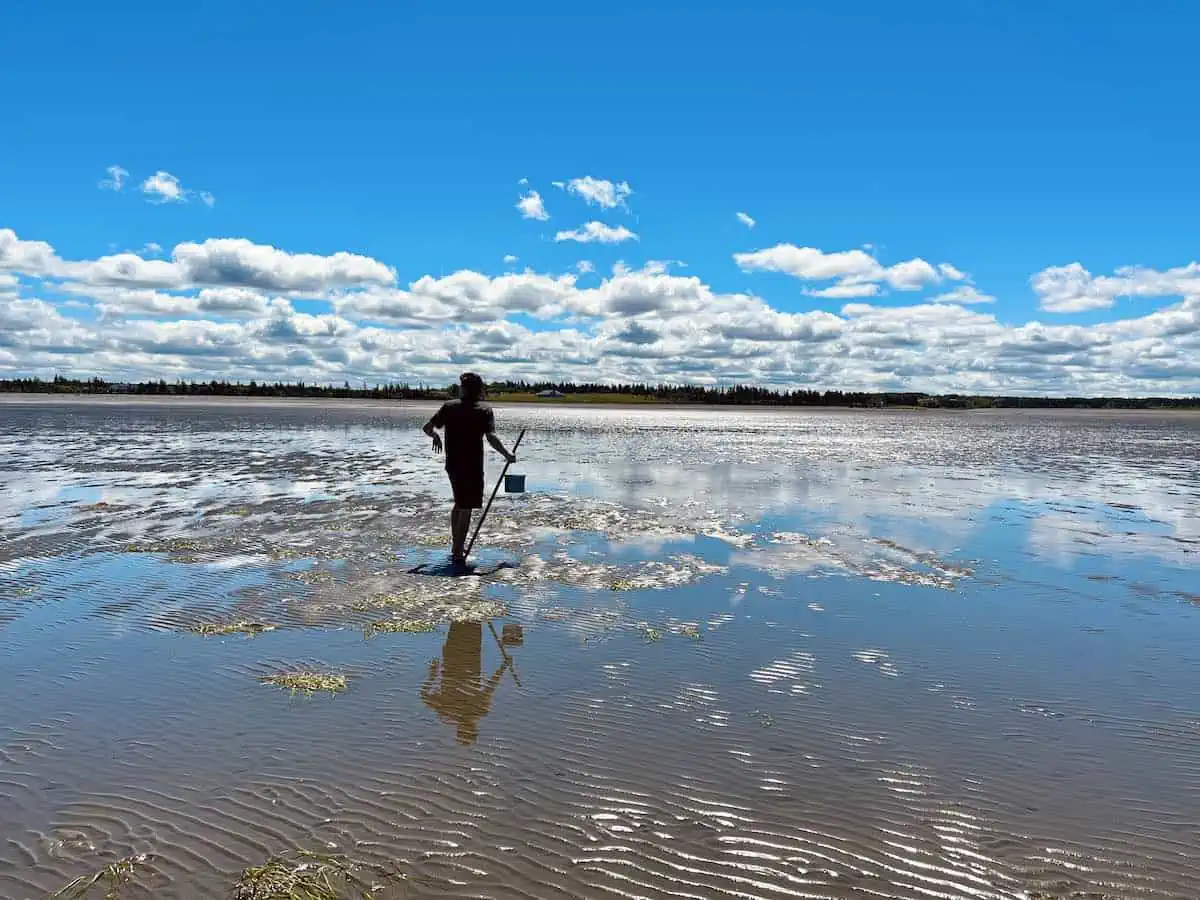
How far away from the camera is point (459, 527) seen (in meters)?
12.5

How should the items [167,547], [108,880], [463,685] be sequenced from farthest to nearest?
[167,547]
[463,685]
[108,880]

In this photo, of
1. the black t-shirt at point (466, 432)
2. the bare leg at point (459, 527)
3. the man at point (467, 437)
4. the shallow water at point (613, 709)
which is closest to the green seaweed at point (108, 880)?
the shallow water at point (613, 709)

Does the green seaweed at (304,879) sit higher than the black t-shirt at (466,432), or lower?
lower

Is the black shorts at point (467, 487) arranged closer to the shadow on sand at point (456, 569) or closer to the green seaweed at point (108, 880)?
the shadow on sand at point (456, 569)

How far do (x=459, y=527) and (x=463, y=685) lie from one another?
5.40 meters

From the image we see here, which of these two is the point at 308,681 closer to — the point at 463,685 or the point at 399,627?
the point at 463,685

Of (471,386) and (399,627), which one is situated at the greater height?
(471,386)

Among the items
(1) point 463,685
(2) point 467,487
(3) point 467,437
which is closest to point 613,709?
(1) point 463,685

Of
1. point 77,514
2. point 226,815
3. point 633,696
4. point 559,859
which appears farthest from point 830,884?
point 77,514

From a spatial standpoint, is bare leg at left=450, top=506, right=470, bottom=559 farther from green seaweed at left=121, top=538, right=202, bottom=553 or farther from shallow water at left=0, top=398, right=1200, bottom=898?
green seaweed at left=121, top=538, right=202, bottom=553

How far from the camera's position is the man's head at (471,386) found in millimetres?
13016

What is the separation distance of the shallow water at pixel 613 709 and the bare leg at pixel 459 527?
78 cm

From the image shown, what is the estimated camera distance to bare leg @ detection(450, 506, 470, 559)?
→ 12.5 metres

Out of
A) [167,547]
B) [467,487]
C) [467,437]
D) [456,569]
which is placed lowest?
[456,569]
